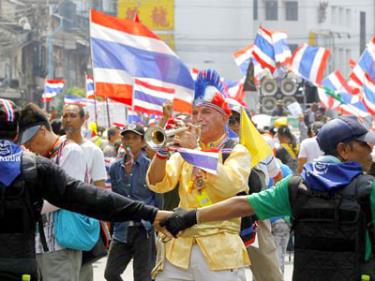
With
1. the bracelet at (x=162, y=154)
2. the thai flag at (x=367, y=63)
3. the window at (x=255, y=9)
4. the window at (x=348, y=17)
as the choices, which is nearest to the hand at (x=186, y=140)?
the bracelet at (x=162, y=154)

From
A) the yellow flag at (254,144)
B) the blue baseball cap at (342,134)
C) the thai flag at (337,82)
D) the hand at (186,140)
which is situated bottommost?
the thai flag at (337,82)

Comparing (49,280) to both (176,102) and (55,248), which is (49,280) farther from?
(176,102)

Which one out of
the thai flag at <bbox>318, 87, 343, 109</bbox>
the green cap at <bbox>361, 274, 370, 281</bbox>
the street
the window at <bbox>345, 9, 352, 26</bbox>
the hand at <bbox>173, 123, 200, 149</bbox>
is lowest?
the street

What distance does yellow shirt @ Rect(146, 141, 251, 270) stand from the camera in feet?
23.0

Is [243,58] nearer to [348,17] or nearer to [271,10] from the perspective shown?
[271,10]

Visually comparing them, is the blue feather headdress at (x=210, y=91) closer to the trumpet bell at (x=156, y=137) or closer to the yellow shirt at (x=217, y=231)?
the yellow shirt at (x=217, y=231)

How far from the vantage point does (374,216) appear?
5.57 metres

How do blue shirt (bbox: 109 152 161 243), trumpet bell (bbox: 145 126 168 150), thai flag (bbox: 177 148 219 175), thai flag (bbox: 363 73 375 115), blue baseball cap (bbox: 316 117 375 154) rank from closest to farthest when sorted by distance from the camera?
blue baseball cap (bbox: 316 117 375 154) → thai flag (bbox: 177 148 219 175) → trumpet bell (bbox: 145 126 168 150) → blue shirt (bbox: 109 152 161 243) → thai flag (bbox: 363 73 375 115)

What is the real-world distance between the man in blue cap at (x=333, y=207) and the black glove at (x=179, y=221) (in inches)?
18.1

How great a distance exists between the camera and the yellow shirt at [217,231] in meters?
7.00

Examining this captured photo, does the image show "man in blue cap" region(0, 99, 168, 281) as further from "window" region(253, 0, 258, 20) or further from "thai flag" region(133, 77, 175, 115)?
"window" region(253, 0, 258, 20)

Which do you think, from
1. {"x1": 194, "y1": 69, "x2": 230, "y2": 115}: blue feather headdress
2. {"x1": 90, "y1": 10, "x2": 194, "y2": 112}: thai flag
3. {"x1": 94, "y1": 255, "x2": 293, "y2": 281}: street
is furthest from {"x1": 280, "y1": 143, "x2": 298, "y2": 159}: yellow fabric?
{"x1": 194, "y1": 69, "x2": 230, "y2": 115}: blue feather headdress

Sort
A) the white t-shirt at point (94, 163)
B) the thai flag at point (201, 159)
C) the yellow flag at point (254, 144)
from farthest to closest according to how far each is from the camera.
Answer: the white t-shirt at point (94, 163)
the yellow flag at point (254, 144)
the thai flag at point (201, 159)

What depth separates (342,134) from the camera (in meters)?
5.76
